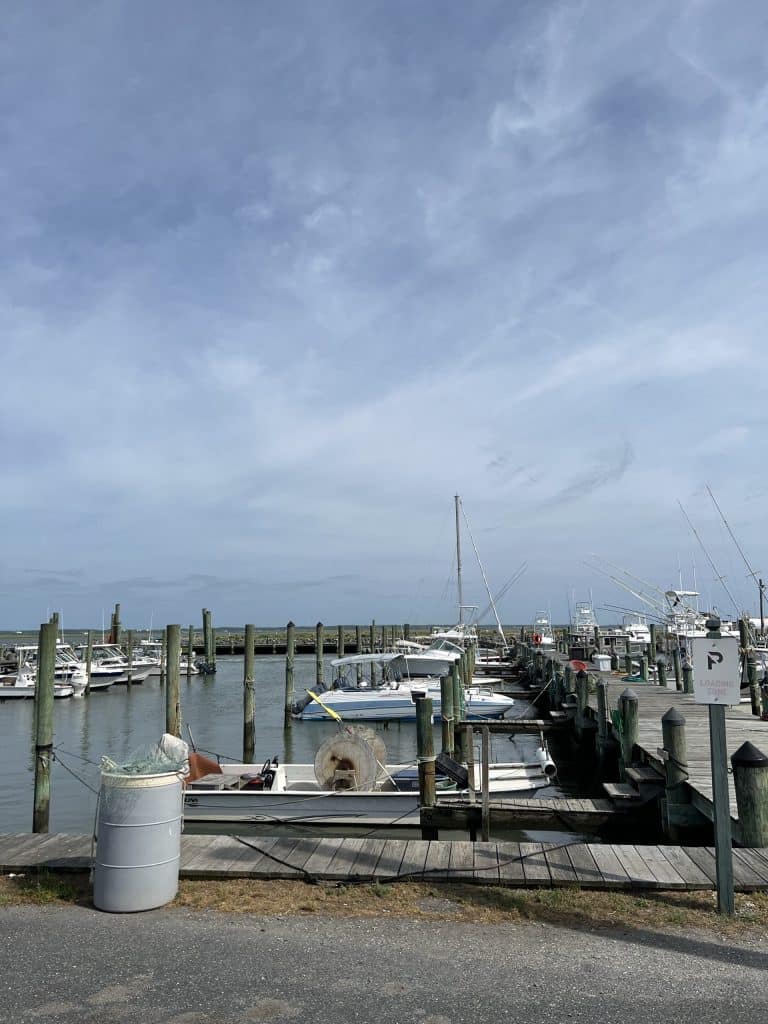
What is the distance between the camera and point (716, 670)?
591 centimetres

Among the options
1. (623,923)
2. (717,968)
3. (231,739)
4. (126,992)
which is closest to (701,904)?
(623,923)

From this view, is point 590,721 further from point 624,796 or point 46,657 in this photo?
point 46,657

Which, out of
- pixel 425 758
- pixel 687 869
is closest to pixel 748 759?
pixel 687 869

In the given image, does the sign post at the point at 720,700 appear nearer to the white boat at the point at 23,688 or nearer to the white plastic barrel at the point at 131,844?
the white plastic barrel at the point at 131,844

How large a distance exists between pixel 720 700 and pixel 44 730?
31.9ft

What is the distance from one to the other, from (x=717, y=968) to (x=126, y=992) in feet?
12.7

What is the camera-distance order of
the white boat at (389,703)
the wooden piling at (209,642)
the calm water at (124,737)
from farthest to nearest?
1. the wooden piling at (209,642)
2. the white boat at (389,703)
3. the calm water at (124,737)

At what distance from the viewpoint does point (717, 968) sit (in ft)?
16.9

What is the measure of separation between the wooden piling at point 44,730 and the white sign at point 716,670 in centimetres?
924

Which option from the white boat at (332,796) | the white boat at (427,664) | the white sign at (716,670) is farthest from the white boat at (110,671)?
the white sign at (716,670)

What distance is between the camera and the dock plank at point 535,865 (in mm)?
6871

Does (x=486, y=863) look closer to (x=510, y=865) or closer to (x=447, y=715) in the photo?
(x=510, y=865)

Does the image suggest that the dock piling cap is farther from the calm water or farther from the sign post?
the calm water

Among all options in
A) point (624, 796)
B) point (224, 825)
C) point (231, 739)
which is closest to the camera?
point (624, 796)
